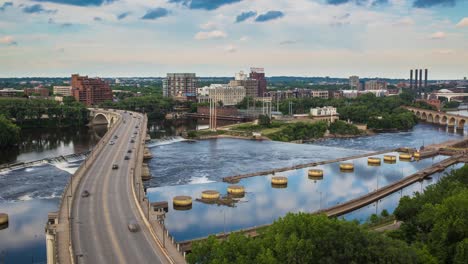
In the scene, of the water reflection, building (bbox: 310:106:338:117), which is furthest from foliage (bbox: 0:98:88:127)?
the water reflection

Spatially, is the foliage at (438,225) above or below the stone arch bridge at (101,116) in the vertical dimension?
above

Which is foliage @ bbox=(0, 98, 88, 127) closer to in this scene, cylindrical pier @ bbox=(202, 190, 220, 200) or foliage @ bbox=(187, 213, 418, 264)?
cylindrical pier @ bbox=(202, 190, 220, 200)

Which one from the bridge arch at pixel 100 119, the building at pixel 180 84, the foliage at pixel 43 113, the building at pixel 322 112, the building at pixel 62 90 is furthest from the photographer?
the building at pixel 180 84

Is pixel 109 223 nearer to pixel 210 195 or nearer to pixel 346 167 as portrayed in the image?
pixel 210 195

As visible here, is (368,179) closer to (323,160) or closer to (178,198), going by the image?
(323,160)

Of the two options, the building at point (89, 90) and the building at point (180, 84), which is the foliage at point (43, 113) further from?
the building at point (180, 84)

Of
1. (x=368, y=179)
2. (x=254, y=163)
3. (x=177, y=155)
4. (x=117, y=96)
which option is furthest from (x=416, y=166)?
(x=117, y=96)

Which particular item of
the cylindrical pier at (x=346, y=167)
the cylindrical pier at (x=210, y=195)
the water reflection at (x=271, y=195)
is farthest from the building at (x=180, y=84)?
the cylindrical pier at (x=210, y=195)
